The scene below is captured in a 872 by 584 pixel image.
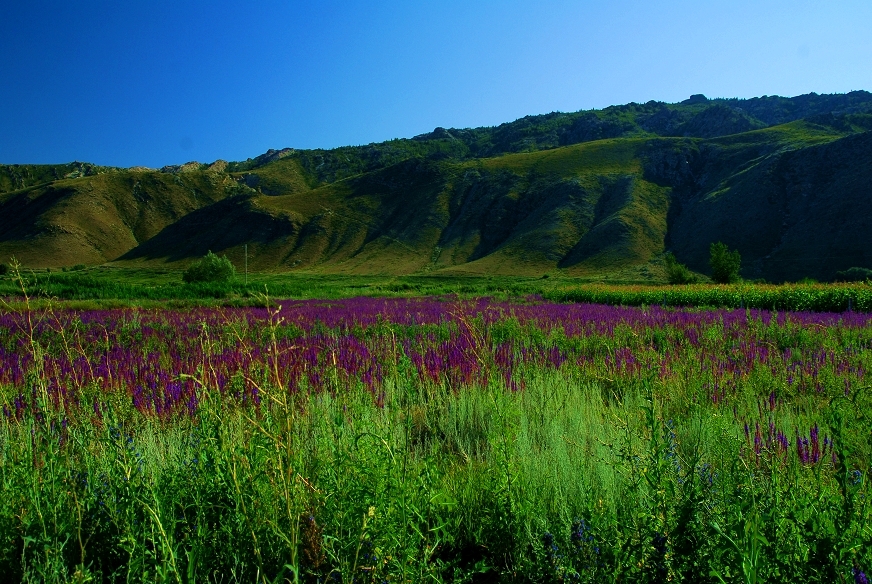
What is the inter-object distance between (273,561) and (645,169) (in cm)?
12271

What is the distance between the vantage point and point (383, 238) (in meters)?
119

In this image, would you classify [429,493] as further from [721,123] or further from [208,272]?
[721,123]

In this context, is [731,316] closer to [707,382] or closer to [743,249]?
[707,382]

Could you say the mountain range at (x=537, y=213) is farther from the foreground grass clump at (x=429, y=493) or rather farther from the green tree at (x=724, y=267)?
the foreground grass clump at (x=429, y=493)

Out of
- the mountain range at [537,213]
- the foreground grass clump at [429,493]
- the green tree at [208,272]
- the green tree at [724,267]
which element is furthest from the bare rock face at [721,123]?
the foreground grass clump at [429,493]

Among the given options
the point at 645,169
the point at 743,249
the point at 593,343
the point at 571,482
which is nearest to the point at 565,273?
the point at 743,249

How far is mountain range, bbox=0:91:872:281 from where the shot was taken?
7788 cm

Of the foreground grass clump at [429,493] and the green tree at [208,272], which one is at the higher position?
the green tree at [208,272]

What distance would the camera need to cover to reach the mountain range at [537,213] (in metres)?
77.9

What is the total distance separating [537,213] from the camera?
108 metres

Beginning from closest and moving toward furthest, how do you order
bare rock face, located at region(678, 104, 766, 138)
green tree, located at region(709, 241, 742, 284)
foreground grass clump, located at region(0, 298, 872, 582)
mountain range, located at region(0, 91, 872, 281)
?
1. foreground grass clump, located at region(0, 298, 872, 582)
2. green tree, located at region(709, 241, 742, 284)
3. mountain range, located at region(0, 91, 872, 281)
4. bare rock face, located at region(678, 104, 766, 138)

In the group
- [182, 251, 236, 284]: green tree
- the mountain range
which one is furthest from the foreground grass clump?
the mountain range

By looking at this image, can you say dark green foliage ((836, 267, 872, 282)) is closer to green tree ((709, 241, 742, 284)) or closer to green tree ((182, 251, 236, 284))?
green tree ((709, 241, 742, 284))

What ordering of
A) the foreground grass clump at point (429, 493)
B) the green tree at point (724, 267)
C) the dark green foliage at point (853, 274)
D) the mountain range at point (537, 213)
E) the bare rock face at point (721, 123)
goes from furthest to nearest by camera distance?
the bare rock face at point (721, 123) → the mountain range at point (537, 213) → the dark green foliage at point (853, 274) → the green tree at point (724, 267) → the foreground grass clump at point (429, 493)
